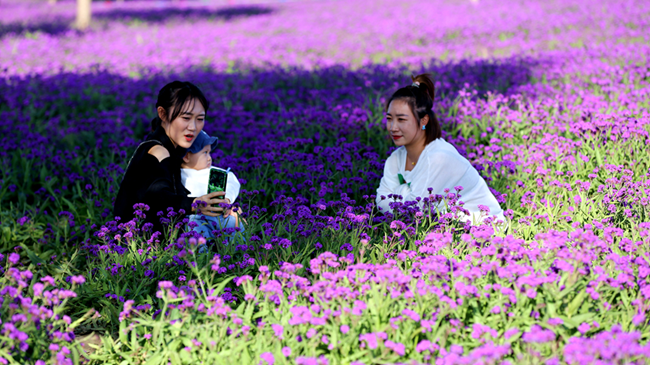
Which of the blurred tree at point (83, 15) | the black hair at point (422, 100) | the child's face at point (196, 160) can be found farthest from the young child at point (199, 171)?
the blurred tree at point (83, 15)

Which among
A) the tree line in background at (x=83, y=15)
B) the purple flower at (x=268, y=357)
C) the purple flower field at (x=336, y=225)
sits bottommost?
the purple flower at (x=268, y=357)

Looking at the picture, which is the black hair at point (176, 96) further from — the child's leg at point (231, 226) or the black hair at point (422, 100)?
the black hair at point (422, 100)

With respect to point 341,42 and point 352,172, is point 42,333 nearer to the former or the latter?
point 352,172

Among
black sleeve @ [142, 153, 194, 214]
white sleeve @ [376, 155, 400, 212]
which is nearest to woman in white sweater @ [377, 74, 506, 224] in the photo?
white sleeve @ [376, 155, 400, 212]

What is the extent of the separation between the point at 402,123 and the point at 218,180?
150 cm

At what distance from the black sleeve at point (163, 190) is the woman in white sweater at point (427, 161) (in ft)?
4.83

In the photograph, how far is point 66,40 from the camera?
15.5 meters

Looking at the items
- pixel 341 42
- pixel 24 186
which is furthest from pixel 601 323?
pixel 341 42

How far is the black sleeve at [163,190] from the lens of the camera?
11.8 feet

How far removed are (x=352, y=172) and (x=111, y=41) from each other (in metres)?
13.1

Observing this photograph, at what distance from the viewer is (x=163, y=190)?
363cm

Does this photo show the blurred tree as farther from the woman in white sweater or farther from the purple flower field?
the woman in white sweater

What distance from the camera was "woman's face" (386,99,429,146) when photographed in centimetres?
413

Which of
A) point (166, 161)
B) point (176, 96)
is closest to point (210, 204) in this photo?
point (166, 161)
